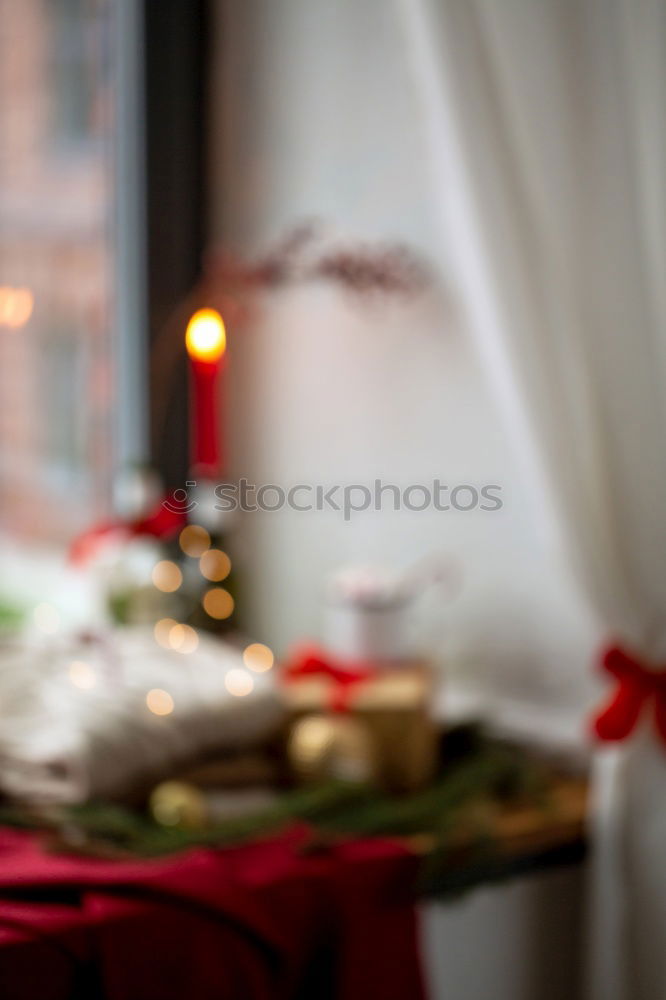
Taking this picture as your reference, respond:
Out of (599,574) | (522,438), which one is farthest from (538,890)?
(522,438)

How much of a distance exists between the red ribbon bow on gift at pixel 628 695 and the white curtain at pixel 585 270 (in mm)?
17

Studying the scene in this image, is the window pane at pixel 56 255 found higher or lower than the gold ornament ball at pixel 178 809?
higher

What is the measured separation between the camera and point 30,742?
3.77 feet

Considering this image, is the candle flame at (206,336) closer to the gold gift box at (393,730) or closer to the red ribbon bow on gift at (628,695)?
the gold gift box at (393,730)

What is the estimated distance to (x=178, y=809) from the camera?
1.11m

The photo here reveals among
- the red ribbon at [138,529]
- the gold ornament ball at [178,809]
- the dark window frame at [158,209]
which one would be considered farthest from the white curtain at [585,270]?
the dark window frame at [158,209]

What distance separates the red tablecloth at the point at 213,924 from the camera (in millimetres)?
874

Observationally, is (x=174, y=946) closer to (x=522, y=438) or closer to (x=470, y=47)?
(x=522, y=438)

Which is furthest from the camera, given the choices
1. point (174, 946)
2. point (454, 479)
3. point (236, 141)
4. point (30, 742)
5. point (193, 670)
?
point (236, 141)

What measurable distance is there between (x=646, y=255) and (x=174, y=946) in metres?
0.75

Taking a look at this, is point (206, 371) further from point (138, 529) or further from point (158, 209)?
point (158, 209)

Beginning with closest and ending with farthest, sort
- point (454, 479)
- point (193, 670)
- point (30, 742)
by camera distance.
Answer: point (30, 742) < point (193, 670) < point (454, 479)

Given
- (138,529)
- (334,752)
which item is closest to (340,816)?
(334,752)

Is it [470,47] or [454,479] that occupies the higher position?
[470,47]
